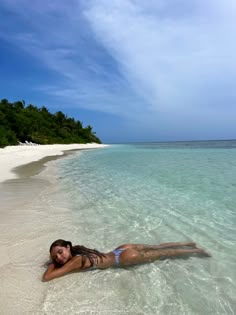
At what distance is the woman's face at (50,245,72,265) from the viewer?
342 cm

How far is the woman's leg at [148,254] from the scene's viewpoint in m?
3.71

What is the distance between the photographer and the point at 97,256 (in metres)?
3.70

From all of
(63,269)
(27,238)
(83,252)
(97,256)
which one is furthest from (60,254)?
(27,238)

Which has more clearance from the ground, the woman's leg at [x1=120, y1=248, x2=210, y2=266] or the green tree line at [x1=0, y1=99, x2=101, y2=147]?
the green tree line at [x1=0, y1=99, x2=101, y2=147]

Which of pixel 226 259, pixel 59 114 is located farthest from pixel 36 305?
pixel 59 114

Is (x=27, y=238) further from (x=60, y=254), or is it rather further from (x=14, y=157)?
(x=14, y=157)

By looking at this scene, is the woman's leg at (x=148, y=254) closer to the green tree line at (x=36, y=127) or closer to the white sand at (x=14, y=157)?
the white sand at (x=14, y=157)

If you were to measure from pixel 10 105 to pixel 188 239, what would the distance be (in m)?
62.5

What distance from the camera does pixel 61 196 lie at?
8.27 meters

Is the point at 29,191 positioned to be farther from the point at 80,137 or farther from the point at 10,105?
the point at 80,137

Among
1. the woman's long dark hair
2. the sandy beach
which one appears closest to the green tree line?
the sandy beach

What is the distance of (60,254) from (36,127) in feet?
208

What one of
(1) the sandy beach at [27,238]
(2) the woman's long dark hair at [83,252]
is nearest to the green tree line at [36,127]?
(1) the sandy beach at [27,238]

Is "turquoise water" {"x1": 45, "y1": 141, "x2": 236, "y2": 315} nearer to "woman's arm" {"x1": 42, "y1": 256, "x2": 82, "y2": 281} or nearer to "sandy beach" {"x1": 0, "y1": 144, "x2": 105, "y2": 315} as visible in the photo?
"woman's arm" {"x1": 42, "y1": 256, "x2": 82, "y2": 281}
